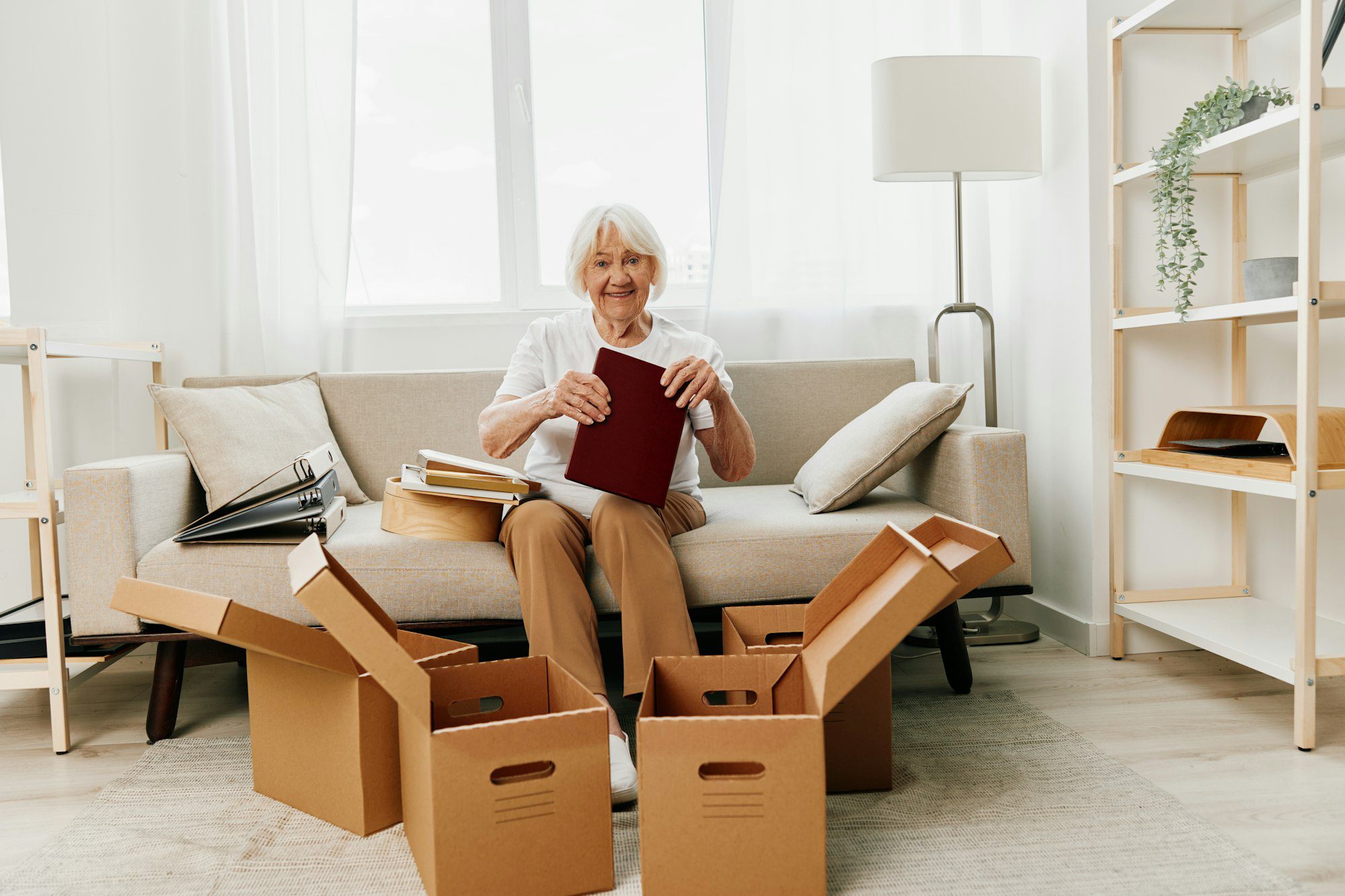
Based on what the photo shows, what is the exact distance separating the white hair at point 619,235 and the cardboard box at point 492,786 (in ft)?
3.16

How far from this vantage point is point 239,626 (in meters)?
1.37

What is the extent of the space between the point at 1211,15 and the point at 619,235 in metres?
1.41

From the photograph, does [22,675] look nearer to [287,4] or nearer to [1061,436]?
[287,4]

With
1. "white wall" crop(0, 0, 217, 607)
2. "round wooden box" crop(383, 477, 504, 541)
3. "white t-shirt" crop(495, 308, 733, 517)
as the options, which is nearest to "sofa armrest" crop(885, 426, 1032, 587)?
"white t-shirt" crop(495, 308, 733, 517)

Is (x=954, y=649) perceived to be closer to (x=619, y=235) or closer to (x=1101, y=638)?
(x=1101, y=638)

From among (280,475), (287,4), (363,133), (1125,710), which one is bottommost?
(1125,710)

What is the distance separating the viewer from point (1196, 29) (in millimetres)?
2199

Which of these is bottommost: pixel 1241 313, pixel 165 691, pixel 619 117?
pixel 165 691

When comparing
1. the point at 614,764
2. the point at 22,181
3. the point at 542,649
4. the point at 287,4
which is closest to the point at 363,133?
the point at 287,4

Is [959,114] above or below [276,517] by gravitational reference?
above

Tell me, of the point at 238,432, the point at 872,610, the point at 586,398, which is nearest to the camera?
the point at 872,610

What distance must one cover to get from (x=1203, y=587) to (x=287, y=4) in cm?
275

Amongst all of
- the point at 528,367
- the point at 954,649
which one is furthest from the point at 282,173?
the point at 954,649

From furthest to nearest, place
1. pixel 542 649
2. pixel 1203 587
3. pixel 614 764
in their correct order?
pixel 1203 587
pixel 542 649
pixel 614 764
